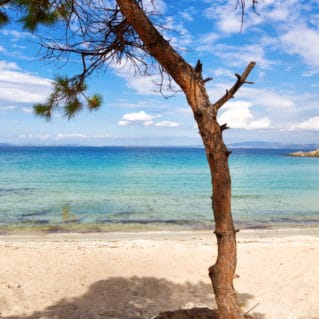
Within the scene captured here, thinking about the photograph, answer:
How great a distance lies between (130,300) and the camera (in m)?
7.64

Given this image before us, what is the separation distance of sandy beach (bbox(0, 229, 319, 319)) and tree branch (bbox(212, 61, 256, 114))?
418 centimetres

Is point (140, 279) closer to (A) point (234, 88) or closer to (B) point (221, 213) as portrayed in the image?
(B) point (221, 213)

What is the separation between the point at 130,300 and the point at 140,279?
1.10m

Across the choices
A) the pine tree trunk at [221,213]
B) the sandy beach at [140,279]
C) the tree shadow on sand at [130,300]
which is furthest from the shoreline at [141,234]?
the pine tree trunk at [221,213]

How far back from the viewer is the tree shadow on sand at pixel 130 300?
276 inches

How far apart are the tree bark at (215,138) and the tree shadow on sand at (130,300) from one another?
9.60 ft

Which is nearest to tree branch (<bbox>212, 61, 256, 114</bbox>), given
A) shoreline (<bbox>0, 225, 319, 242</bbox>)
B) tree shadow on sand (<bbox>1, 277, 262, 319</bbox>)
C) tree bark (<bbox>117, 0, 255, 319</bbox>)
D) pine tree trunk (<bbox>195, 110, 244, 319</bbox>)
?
tree bark (<bbox>117, 0, 255, 319</bbox>)

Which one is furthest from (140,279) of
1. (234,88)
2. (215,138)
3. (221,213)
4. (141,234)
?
(141,234)

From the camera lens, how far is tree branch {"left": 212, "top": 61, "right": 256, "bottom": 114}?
4305 mm

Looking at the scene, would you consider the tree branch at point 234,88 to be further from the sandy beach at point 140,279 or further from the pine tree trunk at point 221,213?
the sandy beach at point 140,279

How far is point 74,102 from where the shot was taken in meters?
5.97

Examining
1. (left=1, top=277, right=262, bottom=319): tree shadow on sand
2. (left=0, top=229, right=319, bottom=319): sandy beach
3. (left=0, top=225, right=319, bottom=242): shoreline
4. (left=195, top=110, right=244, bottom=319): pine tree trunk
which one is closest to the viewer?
(left=195, top=110, right=244, bottom=319): pine tree trunk

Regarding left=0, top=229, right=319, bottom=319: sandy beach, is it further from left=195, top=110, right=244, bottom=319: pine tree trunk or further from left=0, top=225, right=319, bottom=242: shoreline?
left=195, top=110, right=244, bottom=319: pine tree trunk

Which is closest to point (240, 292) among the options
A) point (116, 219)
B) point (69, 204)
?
point (116, 219)
